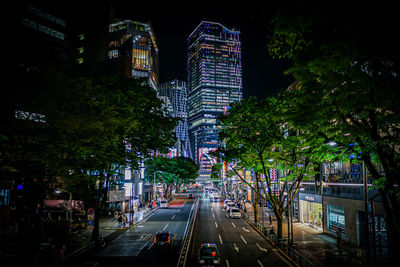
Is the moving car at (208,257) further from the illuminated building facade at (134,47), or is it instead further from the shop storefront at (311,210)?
the illuminated building facade at (134,47)

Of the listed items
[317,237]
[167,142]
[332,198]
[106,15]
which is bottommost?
[317,237]

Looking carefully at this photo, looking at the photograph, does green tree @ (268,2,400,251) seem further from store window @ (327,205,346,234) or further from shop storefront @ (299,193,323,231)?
shop storefront @ (299,193,323,231)

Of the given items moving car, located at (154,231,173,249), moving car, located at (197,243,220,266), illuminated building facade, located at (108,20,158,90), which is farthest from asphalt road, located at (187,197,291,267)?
illuminated building facade, located at (108,20,158,90)

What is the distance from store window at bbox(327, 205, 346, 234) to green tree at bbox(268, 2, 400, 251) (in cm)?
1913

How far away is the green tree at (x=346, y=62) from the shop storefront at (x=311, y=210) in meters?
24.4

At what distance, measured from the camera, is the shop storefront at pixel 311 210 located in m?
30.5

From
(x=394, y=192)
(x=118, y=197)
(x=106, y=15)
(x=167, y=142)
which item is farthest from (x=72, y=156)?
(x=106, y=15)

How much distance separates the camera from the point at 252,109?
797 inches

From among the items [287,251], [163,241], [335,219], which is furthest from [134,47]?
[287,251]

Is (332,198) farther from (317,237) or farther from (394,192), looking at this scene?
(394,192)

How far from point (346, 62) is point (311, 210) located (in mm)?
30771

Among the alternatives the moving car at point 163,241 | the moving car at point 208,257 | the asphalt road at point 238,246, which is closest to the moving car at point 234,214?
the asphalt road at point 238,246

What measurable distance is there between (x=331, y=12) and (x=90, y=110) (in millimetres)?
11849

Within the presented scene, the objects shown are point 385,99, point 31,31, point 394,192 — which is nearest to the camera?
point 385,99
